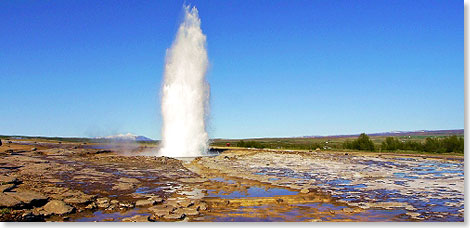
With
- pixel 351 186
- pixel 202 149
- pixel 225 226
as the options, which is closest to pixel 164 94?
pixel 202 149

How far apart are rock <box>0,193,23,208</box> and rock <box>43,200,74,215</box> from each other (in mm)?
682

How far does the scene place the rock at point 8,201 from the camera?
8.93 meters

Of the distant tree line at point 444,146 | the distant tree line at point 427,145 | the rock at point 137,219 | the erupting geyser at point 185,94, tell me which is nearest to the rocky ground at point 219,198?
the rock at point 137,219

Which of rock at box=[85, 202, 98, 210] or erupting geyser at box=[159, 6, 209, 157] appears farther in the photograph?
erupting geyser at box=[159, 6, 209, 157]

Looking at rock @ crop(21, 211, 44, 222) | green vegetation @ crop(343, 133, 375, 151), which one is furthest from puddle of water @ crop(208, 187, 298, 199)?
green vegetation @ crop(343, 133, 375, 151)

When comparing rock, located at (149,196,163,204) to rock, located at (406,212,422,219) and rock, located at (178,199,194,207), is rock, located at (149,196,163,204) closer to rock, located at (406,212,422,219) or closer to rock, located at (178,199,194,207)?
rock, located at (178,199,194,207)

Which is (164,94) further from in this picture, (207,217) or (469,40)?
(469,40)

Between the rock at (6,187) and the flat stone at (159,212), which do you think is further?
the rock at (6,187)

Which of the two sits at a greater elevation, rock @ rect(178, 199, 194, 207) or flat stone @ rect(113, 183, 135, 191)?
flat stone @ rect(113, 183, 135, 191)

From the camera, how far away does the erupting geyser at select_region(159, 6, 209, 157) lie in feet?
110

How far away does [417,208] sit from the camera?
10078mm

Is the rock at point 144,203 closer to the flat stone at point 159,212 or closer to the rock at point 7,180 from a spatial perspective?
the flat stone at point 159,212

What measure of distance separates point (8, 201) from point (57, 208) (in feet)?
4.28

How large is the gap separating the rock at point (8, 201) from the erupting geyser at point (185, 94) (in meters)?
23.5
